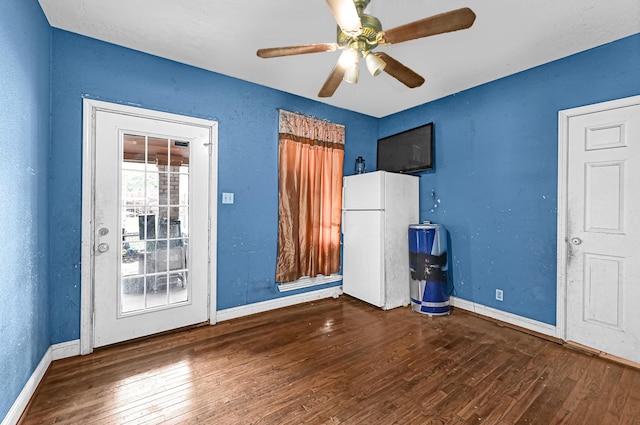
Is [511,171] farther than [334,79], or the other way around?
[511,171]

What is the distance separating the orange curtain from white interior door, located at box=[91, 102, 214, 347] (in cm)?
87

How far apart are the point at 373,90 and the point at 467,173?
1.47 metres

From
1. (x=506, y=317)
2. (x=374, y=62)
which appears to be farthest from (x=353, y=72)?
(x=506, y=317)

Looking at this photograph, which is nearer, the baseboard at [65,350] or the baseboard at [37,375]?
the baseboard at [37,375]

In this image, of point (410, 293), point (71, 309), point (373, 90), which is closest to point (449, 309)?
point (410, 293)

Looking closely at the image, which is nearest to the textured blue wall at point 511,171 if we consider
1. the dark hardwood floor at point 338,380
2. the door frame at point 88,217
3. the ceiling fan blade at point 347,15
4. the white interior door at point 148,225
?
the dark hardwood floor at point 338,380

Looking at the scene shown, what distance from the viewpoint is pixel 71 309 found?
2295mm

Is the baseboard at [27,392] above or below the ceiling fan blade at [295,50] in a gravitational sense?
below

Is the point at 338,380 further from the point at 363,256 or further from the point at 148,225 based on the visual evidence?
the point at 148,225

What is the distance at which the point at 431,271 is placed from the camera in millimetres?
3188

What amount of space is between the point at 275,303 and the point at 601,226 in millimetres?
3177

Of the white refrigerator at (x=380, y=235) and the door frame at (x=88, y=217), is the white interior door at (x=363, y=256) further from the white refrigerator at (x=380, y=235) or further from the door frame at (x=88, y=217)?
the door frame at (x=88, y=217)

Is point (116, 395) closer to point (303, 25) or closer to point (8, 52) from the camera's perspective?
point (8, 52)

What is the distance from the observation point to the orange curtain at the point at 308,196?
338 cm
